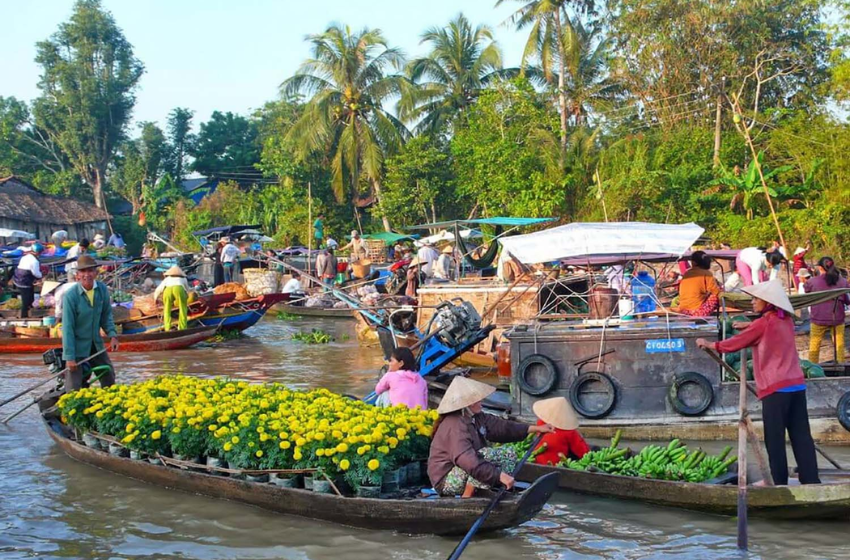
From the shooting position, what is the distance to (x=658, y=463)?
671 cm

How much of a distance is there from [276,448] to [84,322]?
119 inches

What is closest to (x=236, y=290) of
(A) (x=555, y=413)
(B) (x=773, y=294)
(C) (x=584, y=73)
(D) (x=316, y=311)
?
(D) (x=316, y=311)

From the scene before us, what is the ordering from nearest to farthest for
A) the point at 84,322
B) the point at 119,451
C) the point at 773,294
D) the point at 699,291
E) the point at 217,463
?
the point at 773,294
the point at 217,463
the point at 119,451
the point at 84,322
the point at 699,291

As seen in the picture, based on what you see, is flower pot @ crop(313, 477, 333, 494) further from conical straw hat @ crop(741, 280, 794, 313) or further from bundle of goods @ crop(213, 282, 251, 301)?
bundle of goods @ crop(213, 282, 251, 301)

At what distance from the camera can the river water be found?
19.4 feet

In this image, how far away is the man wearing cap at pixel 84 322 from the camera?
8172mm

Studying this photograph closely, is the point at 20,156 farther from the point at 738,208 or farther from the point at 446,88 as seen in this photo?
the point at 738,208

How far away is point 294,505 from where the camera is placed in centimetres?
627

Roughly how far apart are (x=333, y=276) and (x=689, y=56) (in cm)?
1199

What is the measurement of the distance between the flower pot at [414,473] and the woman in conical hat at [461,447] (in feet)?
1.44

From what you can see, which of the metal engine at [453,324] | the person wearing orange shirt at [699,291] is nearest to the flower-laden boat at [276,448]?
the metal engine at [453,324]

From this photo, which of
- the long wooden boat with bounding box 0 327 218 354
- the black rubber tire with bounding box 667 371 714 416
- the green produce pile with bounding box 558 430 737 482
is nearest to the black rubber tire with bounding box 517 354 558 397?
the black rubber tire with bounding box 667 371 714 416

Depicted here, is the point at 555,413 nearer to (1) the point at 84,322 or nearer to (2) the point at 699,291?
(2) the point at 699,291

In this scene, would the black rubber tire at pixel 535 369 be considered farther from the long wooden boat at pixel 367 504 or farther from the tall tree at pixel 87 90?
the tall tree at pixel 87 90
